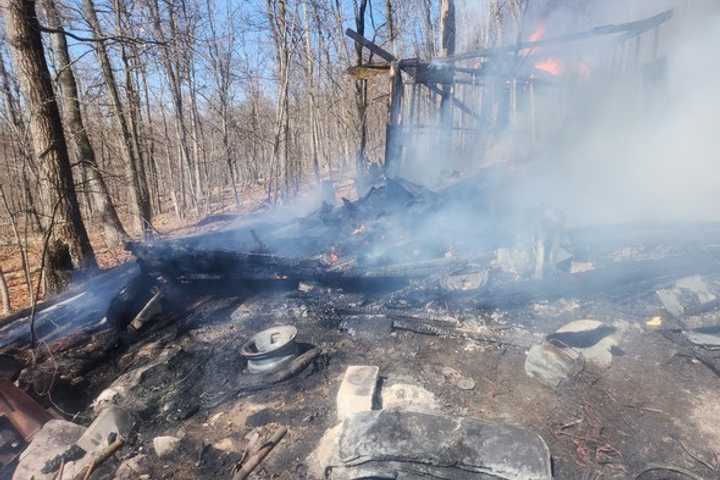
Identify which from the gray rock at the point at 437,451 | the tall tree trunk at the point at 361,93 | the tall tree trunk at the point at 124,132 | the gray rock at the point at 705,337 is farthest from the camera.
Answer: the tall tree trunk at the point at 361,93

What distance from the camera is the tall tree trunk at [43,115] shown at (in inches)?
221

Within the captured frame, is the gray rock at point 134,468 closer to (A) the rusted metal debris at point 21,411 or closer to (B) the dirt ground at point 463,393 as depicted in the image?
(B) the dirt ground at point 463,393

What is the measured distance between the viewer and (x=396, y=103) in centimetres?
943

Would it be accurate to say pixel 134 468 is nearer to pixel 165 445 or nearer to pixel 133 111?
pixel 165 445

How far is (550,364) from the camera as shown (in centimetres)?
407

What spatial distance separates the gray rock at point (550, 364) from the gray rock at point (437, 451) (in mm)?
1190

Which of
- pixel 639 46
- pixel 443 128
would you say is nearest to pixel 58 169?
pixel 443 128

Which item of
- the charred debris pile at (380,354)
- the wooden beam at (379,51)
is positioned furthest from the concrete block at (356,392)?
the wooden beam at (379,51)

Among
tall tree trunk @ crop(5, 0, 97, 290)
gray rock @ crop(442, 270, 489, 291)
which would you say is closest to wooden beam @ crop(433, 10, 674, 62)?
gray rock @ crop(442, 270, 489, 291)

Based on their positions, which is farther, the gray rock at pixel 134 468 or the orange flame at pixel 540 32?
the orange flame at pixel 540 32

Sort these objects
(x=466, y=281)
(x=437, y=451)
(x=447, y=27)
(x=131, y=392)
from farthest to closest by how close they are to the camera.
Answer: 1. (x=447, y=27)
2. (x=466, y=281)
3. (x=131, y=392)
4. (x=437, y=451)

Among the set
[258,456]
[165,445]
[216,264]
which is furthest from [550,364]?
[216,264]

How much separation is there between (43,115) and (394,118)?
7338 millimetres

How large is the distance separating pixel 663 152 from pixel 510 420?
9.38m
